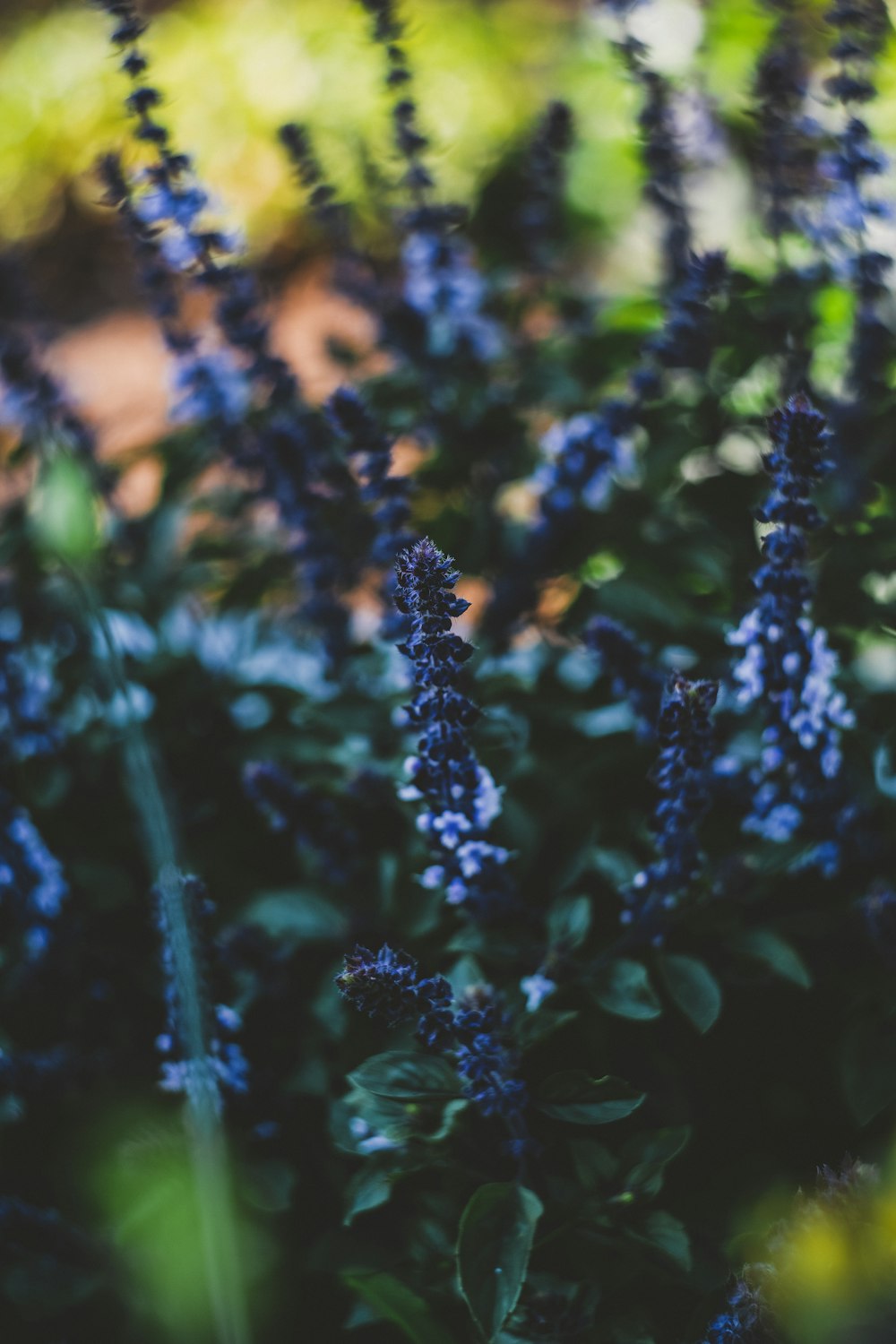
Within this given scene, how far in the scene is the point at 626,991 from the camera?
1.22m

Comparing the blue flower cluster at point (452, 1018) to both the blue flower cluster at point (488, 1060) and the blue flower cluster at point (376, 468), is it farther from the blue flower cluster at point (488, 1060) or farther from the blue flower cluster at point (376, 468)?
the blue flower cluster at point (376, 468)

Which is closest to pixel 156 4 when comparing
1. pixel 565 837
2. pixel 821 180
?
pixel 821 180

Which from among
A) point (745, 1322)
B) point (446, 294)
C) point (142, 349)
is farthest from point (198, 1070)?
point (142, 349)

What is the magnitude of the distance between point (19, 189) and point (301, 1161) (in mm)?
7516

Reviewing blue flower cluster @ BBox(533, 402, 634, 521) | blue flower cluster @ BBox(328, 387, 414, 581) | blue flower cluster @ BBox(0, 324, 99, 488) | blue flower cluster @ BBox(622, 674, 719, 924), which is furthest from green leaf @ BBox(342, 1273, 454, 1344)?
blue flower cluster @ BBox(0, 324, 99, 488)

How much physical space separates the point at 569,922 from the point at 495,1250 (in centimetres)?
38

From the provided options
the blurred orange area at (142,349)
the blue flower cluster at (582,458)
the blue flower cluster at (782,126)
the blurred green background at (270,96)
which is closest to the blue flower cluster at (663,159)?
the blue flower cluster at (782,126)

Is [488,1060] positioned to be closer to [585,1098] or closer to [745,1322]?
[585,1098]

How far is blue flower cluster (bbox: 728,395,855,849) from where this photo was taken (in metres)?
1.11

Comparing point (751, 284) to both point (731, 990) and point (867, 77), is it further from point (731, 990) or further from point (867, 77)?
point (731, 990)

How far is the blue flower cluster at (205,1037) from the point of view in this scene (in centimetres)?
119

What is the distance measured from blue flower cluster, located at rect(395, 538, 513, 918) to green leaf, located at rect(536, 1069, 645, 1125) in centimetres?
22

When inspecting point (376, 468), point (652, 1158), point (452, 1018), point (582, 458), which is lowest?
point (652, 1158)

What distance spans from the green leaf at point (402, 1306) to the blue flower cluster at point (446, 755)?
0.39 metres
